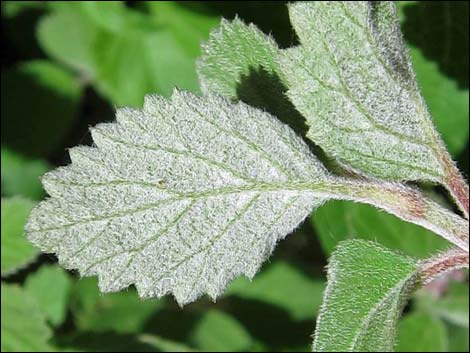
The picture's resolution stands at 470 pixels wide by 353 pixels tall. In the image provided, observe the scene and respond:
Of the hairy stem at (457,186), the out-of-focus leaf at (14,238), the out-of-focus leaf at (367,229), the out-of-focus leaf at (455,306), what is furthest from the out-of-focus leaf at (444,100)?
the out-of-focus leaf at (14,238)

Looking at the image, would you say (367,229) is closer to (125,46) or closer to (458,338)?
(458,338)

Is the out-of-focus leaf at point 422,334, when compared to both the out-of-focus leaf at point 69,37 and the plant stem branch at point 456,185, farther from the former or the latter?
the out-of-focus leaf at point 69,37

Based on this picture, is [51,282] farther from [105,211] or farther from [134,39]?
[105,211]

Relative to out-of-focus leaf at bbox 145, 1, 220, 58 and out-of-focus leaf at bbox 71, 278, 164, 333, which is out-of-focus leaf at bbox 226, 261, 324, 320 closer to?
out-of-focus leaf at bbox 71, 278, 164, 333

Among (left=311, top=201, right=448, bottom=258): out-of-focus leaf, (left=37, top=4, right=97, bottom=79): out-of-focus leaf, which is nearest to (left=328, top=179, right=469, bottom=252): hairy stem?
(left=311, top=201, right=448, bottom=258): out-of-focus leaf

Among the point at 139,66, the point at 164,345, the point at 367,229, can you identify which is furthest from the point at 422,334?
the point at 139,66

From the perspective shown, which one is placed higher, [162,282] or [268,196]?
[268,196]

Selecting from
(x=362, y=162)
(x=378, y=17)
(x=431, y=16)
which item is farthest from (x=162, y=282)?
(x=431, y=16)
